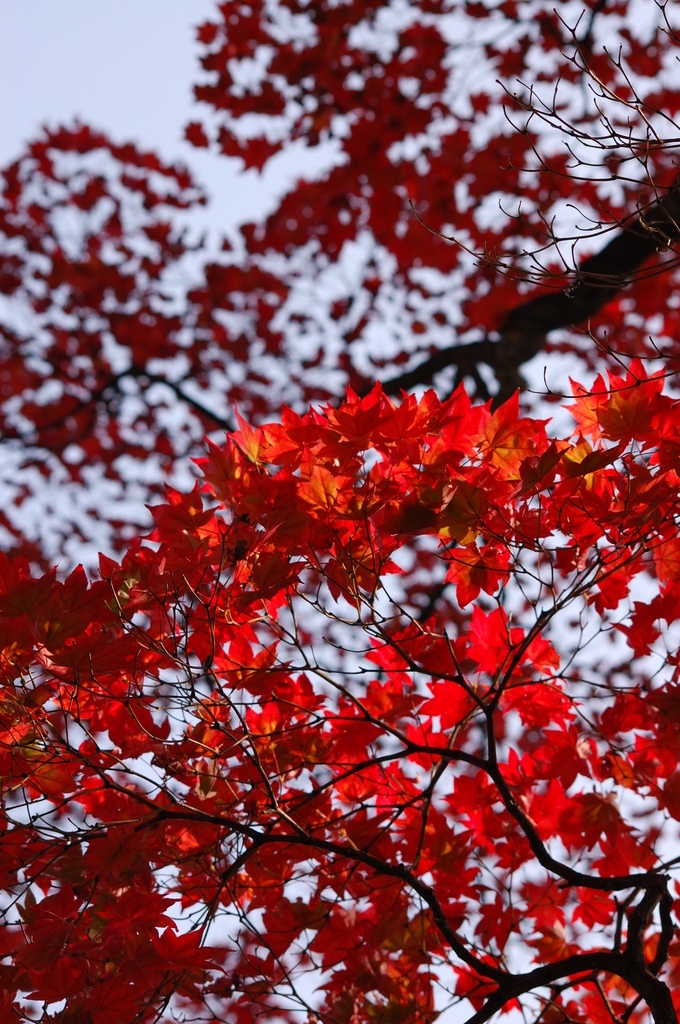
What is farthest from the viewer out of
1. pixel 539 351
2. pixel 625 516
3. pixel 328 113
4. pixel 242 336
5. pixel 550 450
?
pixel 242 336

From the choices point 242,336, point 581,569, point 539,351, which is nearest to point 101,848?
point 581,569

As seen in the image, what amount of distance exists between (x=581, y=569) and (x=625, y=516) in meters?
0.19

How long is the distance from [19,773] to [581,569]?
4.26 ft

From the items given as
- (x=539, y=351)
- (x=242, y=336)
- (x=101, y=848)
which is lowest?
(x=101, y=848)

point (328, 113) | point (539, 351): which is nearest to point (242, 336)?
point (328, 113)

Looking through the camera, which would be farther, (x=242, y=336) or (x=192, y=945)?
(x=242, y=336)

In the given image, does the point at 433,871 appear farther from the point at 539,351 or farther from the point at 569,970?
the point at 539,351

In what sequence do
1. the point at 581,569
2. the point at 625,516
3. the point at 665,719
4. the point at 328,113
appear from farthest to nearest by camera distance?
the point at 328,113 → the point at 665,719 → the point at 581,569 → the point at 625,516

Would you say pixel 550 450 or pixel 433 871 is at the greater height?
pixel 550 450

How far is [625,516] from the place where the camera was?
171 cm

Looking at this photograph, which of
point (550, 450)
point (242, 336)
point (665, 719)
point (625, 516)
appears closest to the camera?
point (550, 450)

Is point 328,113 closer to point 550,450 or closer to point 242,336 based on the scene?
point 242,336

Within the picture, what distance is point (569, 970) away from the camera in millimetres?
1715

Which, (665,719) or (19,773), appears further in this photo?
(665,719)
